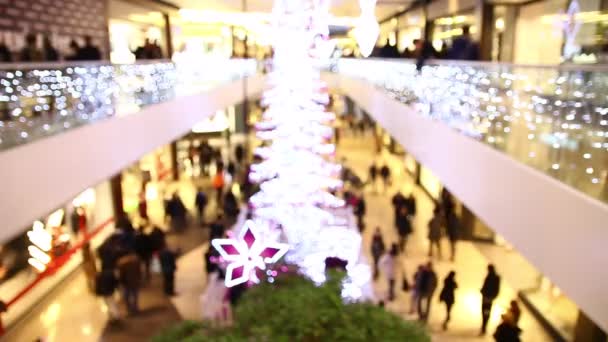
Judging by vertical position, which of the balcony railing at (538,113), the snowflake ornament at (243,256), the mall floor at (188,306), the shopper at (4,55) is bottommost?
the mall floor at (188,306)

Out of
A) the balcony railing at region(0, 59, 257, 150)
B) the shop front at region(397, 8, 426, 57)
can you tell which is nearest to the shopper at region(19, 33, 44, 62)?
the balcony railing at region(0, 59, 257, 150)

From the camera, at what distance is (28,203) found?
5.46 metres

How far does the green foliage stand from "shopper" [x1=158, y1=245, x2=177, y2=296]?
639cm

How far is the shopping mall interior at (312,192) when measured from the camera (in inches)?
168

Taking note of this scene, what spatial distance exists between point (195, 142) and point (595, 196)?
1983 centimetres

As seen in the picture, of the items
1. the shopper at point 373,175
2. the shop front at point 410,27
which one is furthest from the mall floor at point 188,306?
the shop front at point 410,27

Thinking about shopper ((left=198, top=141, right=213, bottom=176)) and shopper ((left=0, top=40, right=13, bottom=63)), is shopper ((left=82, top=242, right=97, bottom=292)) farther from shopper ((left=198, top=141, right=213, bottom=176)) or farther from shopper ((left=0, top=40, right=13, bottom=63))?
shopper ((left=198, top=141, right=213, bottom=176))

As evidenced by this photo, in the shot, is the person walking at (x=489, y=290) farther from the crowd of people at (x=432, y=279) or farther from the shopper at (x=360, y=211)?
the shopper at (x=360, y=211)

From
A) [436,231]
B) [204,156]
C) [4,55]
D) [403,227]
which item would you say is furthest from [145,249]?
[204,156]

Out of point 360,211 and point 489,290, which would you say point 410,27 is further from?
point 489,290

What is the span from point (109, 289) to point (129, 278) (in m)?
0.47

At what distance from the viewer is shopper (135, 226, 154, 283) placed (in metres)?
10.1

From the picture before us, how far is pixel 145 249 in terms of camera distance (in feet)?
33.5

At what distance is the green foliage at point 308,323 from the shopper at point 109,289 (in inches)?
232
